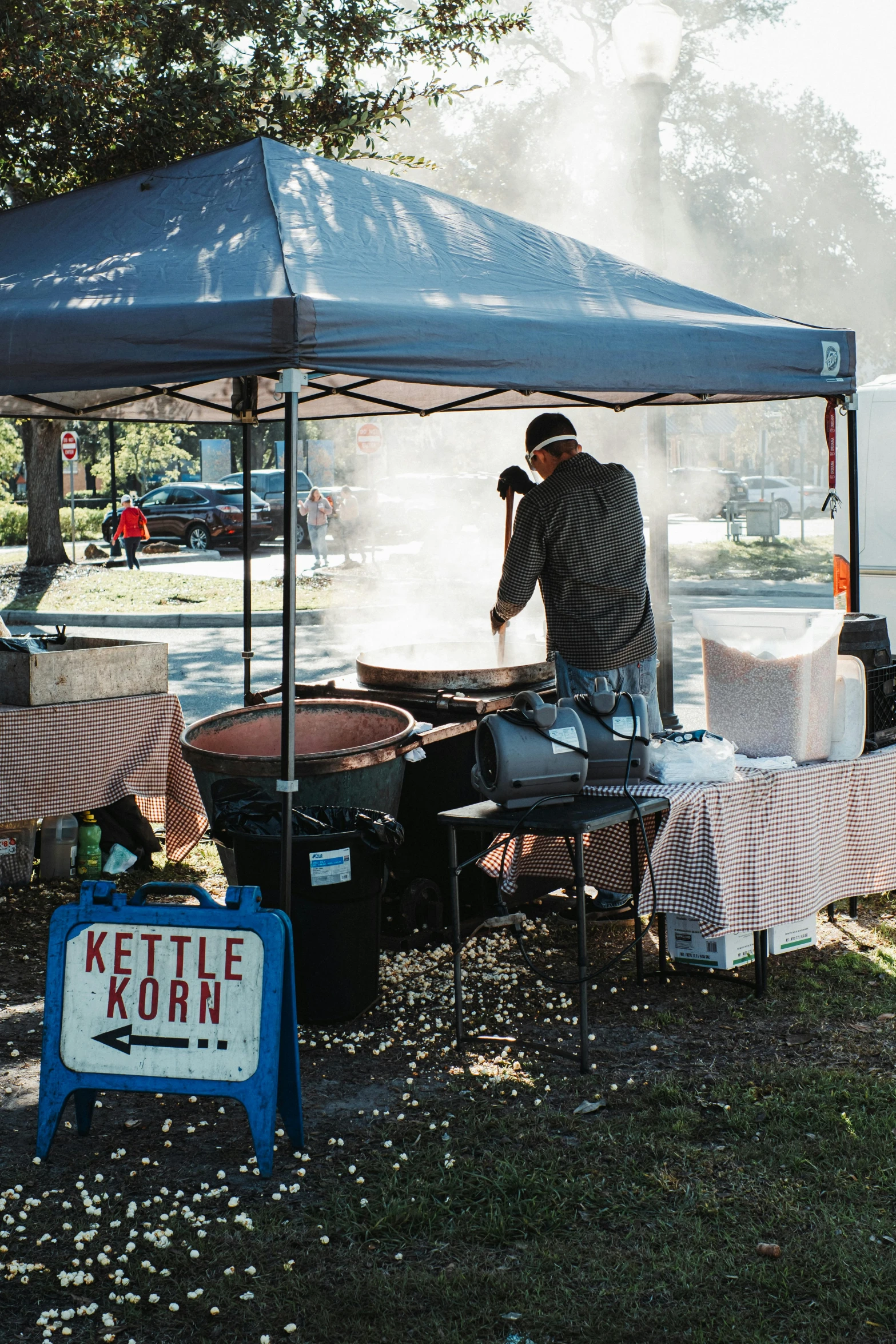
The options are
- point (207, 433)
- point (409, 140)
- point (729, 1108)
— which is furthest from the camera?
point (207, 433)

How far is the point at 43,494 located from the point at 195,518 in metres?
8.94

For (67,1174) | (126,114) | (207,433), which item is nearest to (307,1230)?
(67,1174)

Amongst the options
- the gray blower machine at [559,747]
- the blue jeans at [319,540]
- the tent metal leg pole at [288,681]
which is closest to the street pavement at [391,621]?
the blue jeans at [319,540]

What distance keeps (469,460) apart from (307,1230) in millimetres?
20916

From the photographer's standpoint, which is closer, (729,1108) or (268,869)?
(729,1108)

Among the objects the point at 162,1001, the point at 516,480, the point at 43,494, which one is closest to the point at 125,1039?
the point at 162,1001

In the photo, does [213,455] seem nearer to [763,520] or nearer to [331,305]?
[763,520]

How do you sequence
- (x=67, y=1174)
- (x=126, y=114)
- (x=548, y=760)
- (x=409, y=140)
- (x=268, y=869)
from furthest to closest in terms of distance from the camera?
(x=409, y=140) → (x=126, y=114) → (x=268, y=869) → (x=548, y=760) → (x=67, y=1174)

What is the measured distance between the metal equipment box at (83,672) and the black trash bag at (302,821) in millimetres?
1642

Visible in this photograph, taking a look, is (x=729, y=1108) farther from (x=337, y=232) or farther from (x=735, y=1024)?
(x=337, y=232)

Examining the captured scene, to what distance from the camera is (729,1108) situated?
3705 millimetres

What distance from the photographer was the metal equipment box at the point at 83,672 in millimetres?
5633

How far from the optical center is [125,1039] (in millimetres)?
3426

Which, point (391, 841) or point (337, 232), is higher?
point (337, 232)
